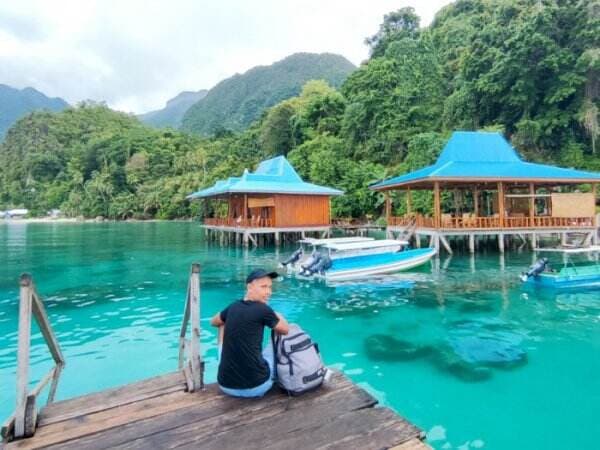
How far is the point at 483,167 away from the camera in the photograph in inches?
847

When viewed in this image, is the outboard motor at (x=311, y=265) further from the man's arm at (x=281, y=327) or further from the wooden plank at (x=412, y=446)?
the wooden plank at (x=412, y=446)

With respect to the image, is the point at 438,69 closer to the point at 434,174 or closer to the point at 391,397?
the point at 434,174

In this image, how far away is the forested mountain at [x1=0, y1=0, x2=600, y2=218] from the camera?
100 ft

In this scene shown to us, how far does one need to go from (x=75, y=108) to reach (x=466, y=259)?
130 m

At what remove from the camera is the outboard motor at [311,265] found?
48.9 ft

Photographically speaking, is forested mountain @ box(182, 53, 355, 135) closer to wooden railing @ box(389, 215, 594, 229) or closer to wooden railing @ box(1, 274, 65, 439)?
wooden railing @ box(389, 215, 594, 229)

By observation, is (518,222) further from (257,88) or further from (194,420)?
(257,88)

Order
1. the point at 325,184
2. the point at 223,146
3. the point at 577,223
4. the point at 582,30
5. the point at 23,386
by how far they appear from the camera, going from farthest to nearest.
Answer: the point at 223,146
the point at 325,184
the point at 582,30
the point at 577,223
the point at 23,386

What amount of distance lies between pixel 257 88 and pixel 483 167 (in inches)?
4898

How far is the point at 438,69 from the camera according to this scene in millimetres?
45375

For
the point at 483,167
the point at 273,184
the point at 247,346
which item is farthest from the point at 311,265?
the point at 273,184

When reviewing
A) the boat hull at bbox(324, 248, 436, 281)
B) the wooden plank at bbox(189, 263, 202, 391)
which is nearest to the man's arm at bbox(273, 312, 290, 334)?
the wooden plank at bbox(189, 263, 202, 391)

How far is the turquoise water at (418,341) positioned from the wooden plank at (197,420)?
2.45 meters

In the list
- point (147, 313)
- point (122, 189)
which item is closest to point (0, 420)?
point (147, 313)
